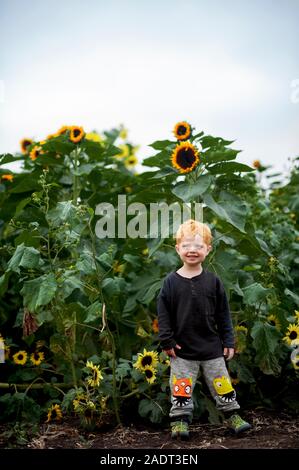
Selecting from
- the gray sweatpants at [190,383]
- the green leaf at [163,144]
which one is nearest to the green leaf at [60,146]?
the green leaf at [163,144]

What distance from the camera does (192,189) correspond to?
298 cm

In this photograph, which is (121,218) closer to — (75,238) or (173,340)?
(75,238)

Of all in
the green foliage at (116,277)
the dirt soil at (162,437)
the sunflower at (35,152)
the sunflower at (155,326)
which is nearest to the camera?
the dirt soil at (162,437)

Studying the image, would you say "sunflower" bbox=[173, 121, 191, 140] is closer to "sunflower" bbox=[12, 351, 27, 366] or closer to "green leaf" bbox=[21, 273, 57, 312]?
"green leaf" bbox=[21, 273, 57, 312]

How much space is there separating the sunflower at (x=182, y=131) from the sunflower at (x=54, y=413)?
1.44m

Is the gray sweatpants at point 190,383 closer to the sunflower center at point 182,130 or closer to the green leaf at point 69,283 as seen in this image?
the green leaf at point 69,283

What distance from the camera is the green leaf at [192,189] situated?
293 centimetres

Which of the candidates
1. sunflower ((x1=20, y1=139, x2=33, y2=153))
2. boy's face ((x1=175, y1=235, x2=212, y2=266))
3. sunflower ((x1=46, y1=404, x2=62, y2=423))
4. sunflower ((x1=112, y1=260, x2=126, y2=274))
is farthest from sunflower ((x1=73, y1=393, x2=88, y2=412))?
sunflower ((x1=20, y1=139, x2=33, y2=153))

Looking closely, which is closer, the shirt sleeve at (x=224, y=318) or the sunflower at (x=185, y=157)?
the shirt sleeve at (x=224, y=318)

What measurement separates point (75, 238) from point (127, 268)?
92cm

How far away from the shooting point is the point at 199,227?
105 inches

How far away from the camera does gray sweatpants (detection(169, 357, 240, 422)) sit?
2.62 metres

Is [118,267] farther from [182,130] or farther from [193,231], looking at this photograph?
[193,231]

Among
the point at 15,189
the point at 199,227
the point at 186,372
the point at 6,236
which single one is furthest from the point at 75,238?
the point at 6,236
